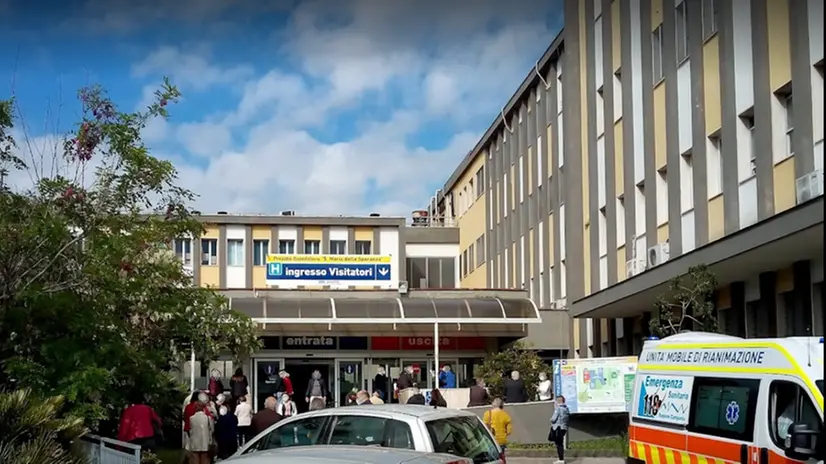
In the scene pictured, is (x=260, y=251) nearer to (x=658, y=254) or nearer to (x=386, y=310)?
(x=386, y=310)

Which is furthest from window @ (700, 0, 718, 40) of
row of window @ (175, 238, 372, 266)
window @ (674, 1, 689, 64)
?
row of window @ (175, 238, 372, 266)

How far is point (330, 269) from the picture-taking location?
43.4m

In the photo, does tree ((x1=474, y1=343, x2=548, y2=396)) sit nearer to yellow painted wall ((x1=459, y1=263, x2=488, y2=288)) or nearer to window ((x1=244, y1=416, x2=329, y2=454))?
yellow painted wall ((x1=459, y1=263, x2=488, y2=288))

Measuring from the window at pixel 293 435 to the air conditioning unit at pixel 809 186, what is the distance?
33.5 ft

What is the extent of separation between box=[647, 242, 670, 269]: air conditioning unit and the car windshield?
1487 centimetres

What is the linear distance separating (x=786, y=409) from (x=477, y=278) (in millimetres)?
42422

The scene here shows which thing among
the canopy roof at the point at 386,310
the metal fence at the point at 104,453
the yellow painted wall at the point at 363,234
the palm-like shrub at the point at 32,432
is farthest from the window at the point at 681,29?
the yellow painted wall at the point at 363,234

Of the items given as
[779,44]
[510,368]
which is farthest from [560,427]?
[510,368]

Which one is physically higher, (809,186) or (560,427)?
(809,186)

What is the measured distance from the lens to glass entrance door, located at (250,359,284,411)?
40.7 meters

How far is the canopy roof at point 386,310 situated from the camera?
3606 centimetres

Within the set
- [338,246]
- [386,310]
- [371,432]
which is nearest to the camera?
[371,432]

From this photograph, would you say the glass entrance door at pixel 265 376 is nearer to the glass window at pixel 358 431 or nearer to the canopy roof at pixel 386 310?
the canopy roof at pixel 386 310

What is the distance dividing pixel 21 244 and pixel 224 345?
9.05m
